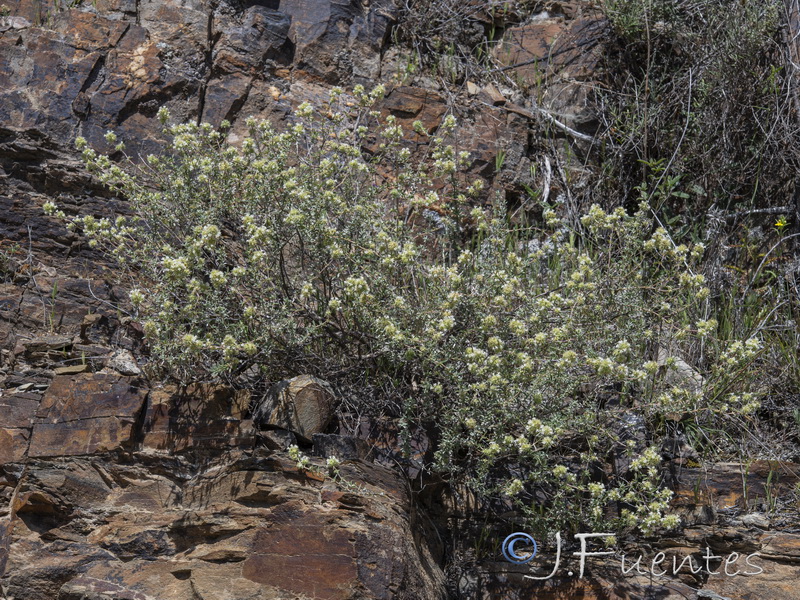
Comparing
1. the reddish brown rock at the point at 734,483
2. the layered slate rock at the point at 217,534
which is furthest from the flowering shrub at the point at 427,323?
the layered slate rock at the point at 217,534

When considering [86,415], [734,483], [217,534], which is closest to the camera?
[217,534]

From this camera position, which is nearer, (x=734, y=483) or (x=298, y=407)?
(x=298, y=407)

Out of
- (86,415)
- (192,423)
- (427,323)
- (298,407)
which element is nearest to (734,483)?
(427,323)

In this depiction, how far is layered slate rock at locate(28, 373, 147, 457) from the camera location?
3523 millimetres

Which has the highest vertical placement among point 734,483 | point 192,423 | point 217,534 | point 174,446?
point 192,423

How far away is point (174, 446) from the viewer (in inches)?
143

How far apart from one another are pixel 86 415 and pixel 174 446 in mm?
425

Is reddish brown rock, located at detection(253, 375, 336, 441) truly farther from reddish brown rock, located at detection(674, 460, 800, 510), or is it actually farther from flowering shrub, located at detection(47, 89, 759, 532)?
reddish brown rock, located at detection(674, 460, 800, 510)

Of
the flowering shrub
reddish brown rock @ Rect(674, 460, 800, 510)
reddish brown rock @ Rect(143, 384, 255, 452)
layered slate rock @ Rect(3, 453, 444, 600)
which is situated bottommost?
layered slate rock @ Rect(3, 453, 444, 600)

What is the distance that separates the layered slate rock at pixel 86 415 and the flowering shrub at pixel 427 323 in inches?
11.3

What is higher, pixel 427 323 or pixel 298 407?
pixel 427 323

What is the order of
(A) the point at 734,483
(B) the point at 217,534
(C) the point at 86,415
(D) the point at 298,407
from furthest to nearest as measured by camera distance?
(A) the point at 734,483 < (D) the point at 298,407 < (C) the point at 86,415 < (B) the point at 217,534

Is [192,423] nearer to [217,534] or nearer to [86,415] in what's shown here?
[86,415]

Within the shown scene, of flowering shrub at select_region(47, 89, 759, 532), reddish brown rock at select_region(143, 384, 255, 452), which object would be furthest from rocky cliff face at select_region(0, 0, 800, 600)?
flowering shrub at select_region(47, 89, 759, 532)
